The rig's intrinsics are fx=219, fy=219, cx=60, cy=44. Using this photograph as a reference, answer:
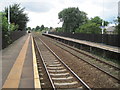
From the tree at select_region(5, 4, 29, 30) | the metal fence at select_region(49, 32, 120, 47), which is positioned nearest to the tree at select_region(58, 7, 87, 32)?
the tree at select_region(5, 4, 29, 30)

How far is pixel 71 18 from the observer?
8181 cm

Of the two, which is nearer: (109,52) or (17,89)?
(17,89)

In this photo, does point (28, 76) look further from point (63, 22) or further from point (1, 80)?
point (63, 22)

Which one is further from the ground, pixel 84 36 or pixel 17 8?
pixel 17 8

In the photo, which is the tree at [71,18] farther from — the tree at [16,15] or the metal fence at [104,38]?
the metal fence at [104,38]

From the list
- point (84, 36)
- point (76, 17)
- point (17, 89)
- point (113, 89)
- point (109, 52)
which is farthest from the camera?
point (76, 17)

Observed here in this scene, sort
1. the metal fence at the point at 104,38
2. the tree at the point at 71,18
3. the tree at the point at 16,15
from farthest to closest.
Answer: the tree at the point at 71,18, the tree at the point at 16,15, the metal fence at the point at 104,38

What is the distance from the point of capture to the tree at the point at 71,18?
80625 mm

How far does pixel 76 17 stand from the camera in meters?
83.1

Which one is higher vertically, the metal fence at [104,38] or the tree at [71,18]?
the tree at [71,18]

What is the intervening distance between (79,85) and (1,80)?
291 centimetres

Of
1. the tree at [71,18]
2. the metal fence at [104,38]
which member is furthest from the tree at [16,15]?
the tree at [71,18]

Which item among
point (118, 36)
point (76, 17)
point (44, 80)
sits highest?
point (76, 17)

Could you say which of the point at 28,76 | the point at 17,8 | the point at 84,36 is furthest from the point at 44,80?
the point at 17,8
